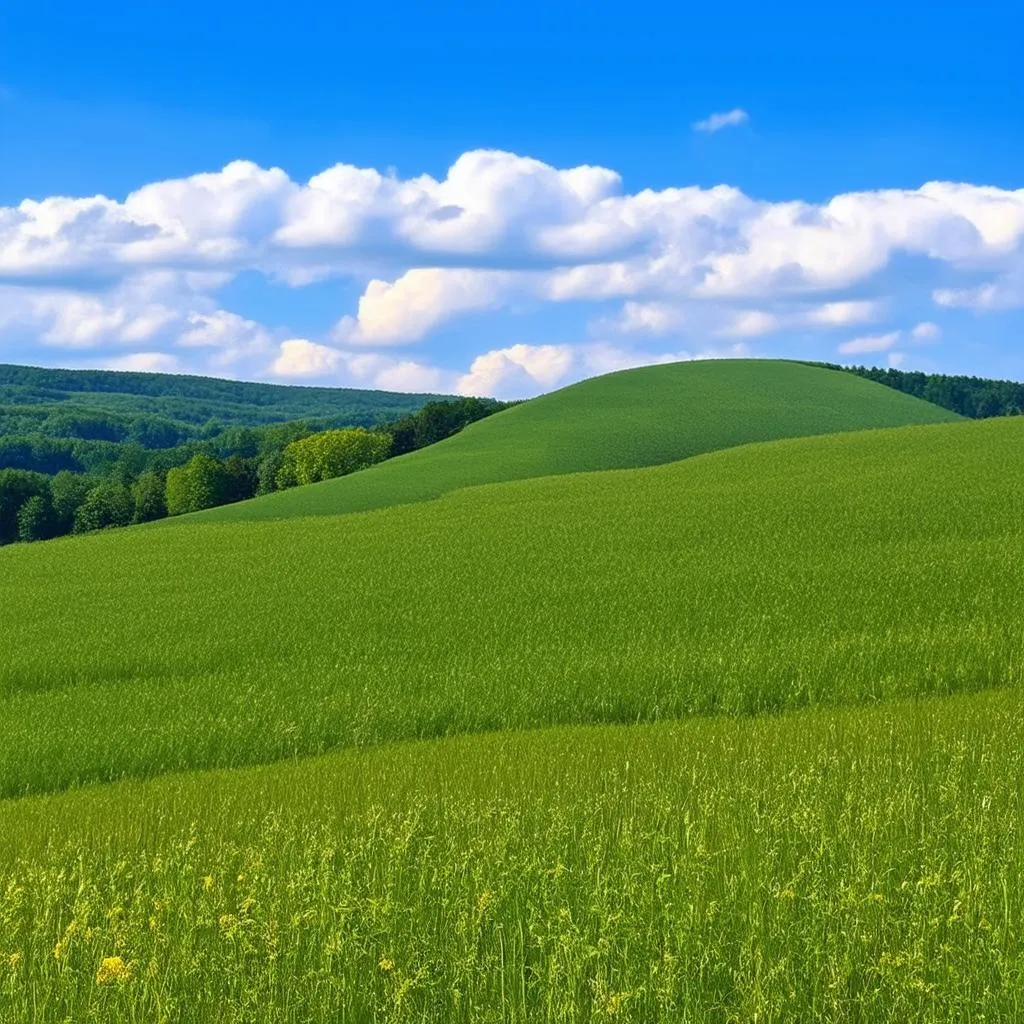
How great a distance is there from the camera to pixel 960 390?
151375mm

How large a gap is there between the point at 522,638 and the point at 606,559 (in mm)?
8564

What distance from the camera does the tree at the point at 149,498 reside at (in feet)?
396

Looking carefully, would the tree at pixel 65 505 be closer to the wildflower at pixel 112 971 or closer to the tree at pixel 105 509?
the tree at pixel 105 509

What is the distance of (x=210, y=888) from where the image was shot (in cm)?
749

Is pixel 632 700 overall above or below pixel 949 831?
below

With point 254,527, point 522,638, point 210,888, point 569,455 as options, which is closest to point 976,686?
point 522,638

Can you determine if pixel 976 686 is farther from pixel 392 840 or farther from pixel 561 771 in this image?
pixel 392 840

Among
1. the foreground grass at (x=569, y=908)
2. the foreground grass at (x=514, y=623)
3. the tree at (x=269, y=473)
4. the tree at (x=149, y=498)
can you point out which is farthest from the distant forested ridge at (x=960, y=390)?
the foreground grass at (x=569, y=908)

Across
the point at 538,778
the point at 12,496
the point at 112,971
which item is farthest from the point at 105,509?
the point at 112,971

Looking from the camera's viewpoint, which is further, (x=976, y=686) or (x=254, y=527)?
(x=254, y=527)

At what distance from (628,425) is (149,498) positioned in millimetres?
57032

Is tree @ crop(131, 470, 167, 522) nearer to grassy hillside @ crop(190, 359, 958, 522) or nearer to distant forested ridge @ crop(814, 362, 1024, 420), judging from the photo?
grassy hillside @ crop(190, 359, 958, 522)

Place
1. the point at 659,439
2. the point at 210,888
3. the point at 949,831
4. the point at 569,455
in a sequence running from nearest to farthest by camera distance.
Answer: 1. the point at 210,888
2. the point at 949,831
3. the point at 569,455
4. the point at 659,439

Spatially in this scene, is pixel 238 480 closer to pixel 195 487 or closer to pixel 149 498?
pixel 195 487
